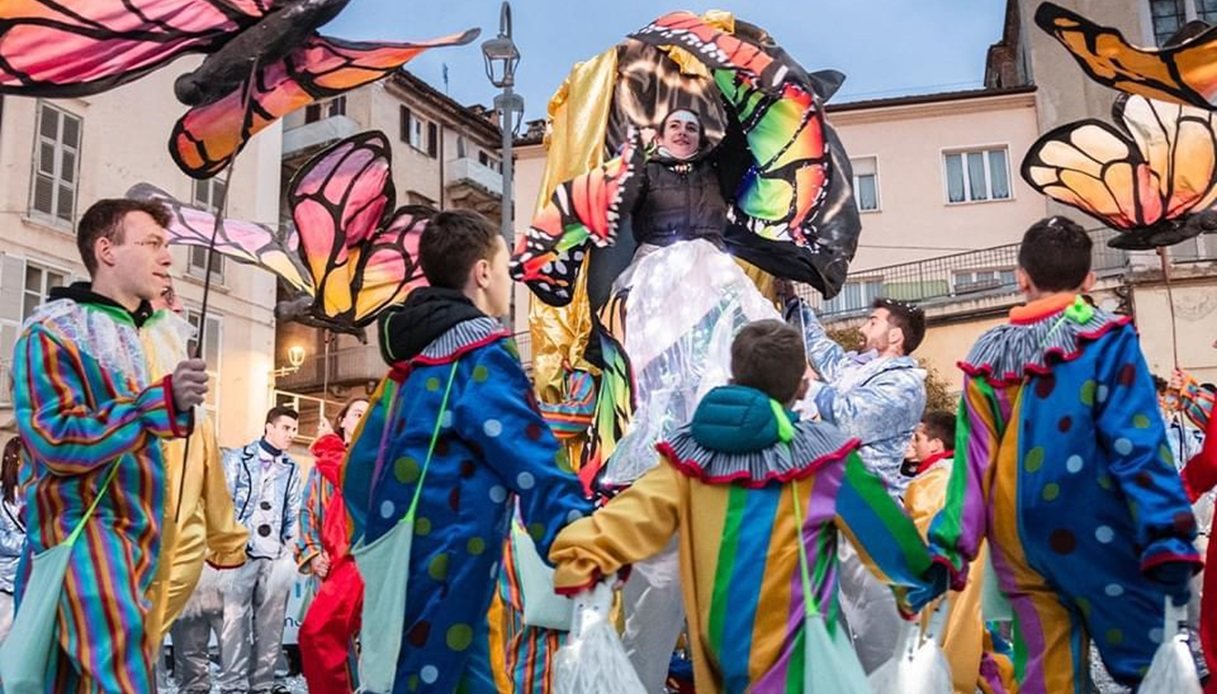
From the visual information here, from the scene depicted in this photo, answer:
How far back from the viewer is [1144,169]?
6.38m

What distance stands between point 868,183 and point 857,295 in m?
2.42

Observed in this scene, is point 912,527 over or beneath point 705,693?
over

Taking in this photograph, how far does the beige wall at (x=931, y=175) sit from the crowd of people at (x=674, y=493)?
22638mm

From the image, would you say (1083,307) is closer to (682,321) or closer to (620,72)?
(682,321)

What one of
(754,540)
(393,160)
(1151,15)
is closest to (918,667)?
(754,540)

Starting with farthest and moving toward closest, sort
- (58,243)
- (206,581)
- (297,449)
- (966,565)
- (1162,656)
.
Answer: (297,449), (58,243), (206,581), (966,565), (1162,656)

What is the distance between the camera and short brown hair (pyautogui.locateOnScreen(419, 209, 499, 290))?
12.7 ft

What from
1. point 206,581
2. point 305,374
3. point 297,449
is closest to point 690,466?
point 206,581

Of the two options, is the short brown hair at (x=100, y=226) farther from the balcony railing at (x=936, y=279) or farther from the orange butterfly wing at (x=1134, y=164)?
the balcony railing at (x=936, y=279)

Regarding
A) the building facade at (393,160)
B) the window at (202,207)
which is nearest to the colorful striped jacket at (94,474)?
the window at (202,207)

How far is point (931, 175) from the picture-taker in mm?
26531

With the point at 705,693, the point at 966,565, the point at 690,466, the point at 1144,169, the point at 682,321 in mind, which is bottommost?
the point at 705,693

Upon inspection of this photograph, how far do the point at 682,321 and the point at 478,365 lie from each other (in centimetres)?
254

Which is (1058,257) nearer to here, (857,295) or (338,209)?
(338,209)
